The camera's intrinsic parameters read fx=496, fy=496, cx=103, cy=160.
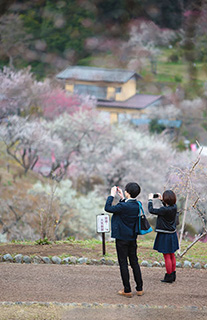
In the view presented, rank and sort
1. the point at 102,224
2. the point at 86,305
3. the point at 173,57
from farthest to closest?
the point at 173,57 < the point at 102,224 < the point at 86,305

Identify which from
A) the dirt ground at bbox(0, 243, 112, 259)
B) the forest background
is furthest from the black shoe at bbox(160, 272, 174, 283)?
the forest background

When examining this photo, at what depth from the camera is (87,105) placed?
28250 millimetres

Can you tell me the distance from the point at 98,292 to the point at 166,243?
859mm

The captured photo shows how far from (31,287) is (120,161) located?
18096mm

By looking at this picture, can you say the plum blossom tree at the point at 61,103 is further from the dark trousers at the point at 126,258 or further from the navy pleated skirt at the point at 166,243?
the dark trousers at the point at 126,258

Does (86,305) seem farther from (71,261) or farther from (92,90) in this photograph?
(92,90)

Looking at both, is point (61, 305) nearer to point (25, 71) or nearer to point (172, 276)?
point (172, 276)

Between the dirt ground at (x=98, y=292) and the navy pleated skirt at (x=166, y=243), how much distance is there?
1.36ft

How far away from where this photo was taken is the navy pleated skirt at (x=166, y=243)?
16.9ft

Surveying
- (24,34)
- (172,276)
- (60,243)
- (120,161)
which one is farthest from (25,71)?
(172,276)

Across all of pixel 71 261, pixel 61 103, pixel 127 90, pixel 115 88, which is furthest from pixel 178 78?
pixel 71 261

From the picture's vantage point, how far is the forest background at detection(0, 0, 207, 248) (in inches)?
837

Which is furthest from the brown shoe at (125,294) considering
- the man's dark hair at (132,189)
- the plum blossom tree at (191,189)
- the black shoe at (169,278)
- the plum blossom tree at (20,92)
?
the plum blossom tree at (20,92)

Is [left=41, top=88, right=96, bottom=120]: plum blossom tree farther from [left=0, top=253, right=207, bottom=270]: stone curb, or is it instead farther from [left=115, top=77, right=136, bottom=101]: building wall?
[left=0, top=253, right=207, bottom=270]: stone curb
